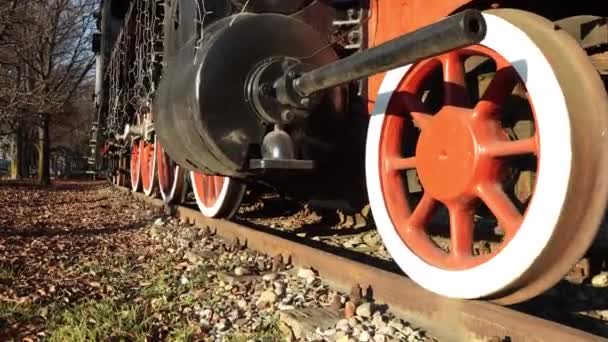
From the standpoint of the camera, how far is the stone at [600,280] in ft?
9.50

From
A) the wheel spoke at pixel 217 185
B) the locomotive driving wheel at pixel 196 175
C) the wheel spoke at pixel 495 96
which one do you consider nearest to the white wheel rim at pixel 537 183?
the wheel spoke at pixel 495 96

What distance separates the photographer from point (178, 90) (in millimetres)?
3342

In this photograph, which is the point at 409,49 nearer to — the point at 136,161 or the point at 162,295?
the point at 162,295

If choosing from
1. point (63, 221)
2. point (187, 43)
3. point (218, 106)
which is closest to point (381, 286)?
point (218, 106)

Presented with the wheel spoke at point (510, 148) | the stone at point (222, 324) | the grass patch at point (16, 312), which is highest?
the wheel spoke at point (510, 148)

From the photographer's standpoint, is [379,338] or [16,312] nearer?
[379,338]

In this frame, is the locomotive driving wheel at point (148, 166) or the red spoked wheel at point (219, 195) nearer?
the red spoked wheel at point (219, 195)

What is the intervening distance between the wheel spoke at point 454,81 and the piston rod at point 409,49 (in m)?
0.28

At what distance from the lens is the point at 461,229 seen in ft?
7.24

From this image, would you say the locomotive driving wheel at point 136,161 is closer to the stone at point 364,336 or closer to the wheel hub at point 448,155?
the wheel hub at point 448,155

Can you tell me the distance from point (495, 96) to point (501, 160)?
0.24 meters

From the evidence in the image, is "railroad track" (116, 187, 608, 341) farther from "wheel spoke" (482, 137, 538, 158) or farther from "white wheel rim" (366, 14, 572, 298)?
"wheel spoke" (482, 137, 538, 158)

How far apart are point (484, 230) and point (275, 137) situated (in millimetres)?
1554

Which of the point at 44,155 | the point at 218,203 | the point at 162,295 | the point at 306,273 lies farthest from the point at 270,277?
the point at 44,155
